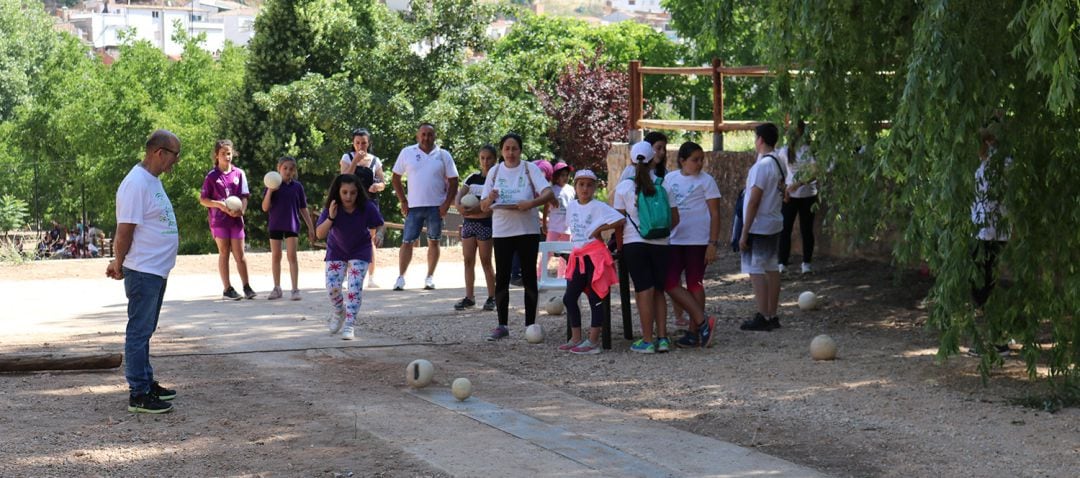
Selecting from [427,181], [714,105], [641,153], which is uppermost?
[714,105]

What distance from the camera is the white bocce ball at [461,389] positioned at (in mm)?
8484

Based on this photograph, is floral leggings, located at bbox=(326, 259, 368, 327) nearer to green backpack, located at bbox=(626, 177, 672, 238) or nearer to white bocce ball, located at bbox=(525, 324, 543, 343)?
white bocce ball, located at bbox=(525, 324, 543, 343)

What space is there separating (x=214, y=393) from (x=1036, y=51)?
211 inches

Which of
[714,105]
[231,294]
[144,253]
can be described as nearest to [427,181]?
[231,294]

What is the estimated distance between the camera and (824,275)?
15.0m

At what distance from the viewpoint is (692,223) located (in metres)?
10.6

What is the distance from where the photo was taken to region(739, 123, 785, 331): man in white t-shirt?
11.0m

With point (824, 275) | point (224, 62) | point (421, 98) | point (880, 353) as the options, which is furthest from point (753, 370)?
point (224, 62)

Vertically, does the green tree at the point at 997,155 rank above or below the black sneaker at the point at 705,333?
above

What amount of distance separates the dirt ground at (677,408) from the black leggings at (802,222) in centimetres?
258

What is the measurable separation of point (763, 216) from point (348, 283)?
3429mm

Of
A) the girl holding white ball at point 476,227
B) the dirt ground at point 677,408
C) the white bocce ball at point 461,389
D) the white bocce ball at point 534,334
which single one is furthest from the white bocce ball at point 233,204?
the white bocce ball at point 461,389

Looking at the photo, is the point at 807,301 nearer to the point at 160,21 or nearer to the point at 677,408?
the point at 677,408

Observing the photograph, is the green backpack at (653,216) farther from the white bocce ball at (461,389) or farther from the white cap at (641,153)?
Answer: the white bocce ball at (461,389)
